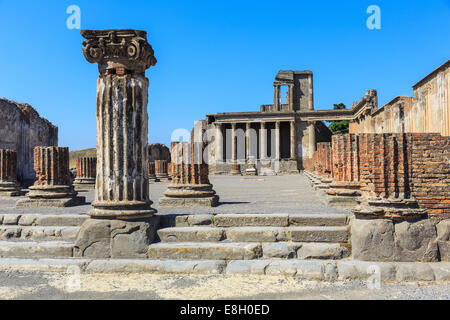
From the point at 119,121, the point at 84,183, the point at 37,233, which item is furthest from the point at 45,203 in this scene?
the point at 84,183

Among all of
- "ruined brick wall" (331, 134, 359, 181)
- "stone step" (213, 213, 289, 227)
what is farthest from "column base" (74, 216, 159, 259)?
"ruined brick wall" (331, 134, 359, 181)

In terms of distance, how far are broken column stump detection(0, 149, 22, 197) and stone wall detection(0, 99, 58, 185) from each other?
21.4ft

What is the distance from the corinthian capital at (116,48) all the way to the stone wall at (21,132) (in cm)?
1460

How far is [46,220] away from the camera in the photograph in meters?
6.08

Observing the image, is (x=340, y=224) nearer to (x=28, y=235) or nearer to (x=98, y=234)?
(x=98, y=234)

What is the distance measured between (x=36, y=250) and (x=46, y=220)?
2.75 ft

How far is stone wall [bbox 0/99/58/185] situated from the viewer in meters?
17.5

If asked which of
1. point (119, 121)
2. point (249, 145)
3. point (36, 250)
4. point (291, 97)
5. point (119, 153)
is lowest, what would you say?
point (36, 250)

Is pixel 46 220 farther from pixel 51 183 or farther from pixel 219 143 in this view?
pixel 219 143

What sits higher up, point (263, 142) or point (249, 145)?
point (263, 142)

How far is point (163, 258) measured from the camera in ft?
16.5

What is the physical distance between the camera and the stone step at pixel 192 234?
5.30 meters

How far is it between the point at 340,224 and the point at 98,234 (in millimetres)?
3468
